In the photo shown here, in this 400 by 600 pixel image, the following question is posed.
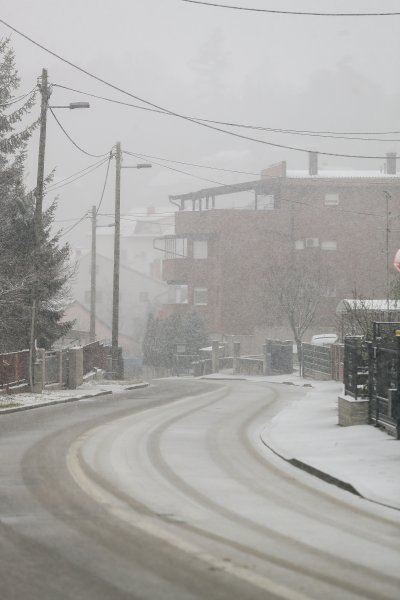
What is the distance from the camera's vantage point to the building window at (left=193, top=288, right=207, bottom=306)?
78.6m

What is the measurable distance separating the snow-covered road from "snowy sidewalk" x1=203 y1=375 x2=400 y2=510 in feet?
0.82

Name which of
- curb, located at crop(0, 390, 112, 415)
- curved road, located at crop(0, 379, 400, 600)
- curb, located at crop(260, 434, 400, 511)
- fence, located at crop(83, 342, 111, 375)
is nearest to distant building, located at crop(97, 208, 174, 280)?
fence, located at crop(83, 342, 111, 375)

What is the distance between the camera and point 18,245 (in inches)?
1371

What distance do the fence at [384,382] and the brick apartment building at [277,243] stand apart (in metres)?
58.6

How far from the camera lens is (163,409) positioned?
23906 millimetres

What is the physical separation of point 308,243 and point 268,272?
4191mm

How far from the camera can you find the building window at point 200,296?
78625 millimetres

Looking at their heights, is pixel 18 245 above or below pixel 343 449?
above

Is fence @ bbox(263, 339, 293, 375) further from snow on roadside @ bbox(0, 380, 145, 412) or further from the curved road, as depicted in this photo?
the curved road

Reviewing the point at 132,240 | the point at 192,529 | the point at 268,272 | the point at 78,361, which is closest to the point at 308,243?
the point at 268,272

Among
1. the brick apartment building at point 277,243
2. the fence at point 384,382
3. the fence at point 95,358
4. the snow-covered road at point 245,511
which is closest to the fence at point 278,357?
the fence at point 95,358

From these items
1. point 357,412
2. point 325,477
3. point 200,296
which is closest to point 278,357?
point 200,296

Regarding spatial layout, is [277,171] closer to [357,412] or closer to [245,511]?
[357,412]

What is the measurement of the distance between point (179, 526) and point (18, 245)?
1056 inches
